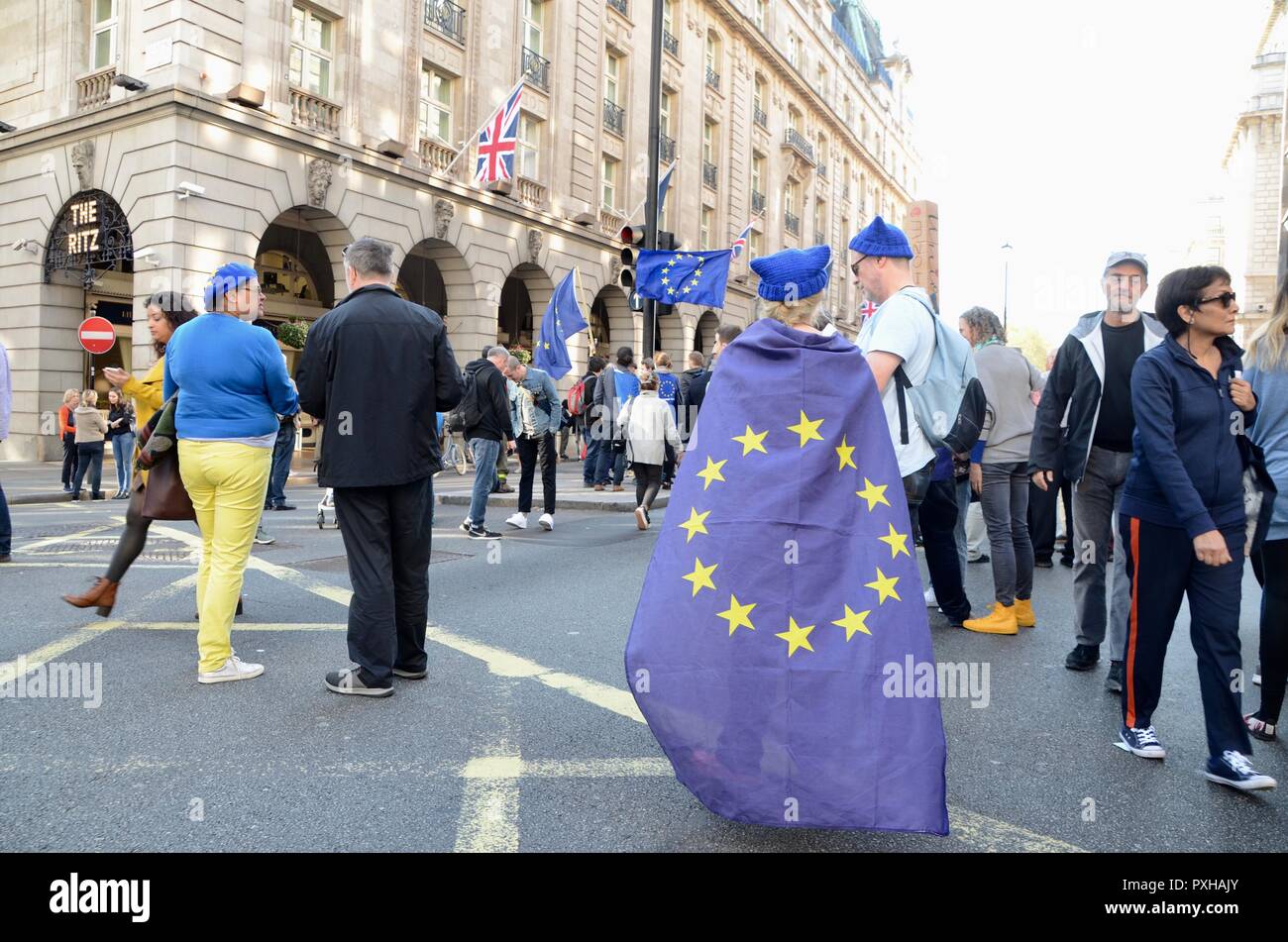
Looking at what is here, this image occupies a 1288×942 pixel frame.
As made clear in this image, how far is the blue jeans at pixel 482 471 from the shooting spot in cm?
941

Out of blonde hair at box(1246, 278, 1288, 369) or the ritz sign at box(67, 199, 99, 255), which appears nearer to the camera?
blonde hair at box(1246, 278, 1288, 369)

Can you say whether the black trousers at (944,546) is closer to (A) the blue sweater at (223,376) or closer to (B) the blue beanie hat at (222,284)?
(A) the blue sweater at (223,376)

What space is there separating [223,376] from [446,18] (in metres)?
19.9

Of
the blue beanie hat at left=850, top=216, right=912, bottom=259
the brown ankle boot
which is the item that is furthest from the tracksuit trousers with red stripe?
the brown ankle boot

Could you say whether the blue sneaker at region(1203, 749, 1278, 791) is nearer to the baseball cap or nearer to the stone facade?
the baseball cap

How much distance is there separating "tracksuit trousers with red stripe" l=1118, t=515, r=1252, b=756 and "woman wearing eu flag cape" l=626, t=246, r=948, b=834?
4.37 feet

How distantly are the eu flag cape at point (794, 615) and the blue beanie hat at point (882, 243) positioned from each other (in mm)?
1584

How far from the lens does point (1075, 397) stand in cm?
486

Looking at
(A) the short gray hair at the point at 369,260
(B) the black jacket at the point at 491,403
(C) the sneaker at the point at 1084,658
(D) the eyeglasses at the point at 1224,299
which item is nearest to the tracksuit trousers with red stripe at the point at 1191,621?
(D) the eyeglasses at the point at 1224,299

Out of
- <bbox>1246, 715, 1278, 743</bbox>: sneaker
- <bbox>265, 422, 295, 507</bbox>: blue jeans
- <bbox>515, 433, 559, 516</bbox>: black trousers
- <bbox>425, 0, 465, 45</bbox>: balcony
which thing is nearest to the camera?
<bbox>1246, 715, 1278, 743</bbox>: sneaker

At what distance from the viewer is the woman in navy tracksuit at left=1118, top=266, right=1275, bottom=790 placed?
3340 millimetres

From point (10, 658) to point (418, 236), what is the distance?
17.5m

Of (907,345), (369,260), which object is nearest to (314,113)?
(369,260)
